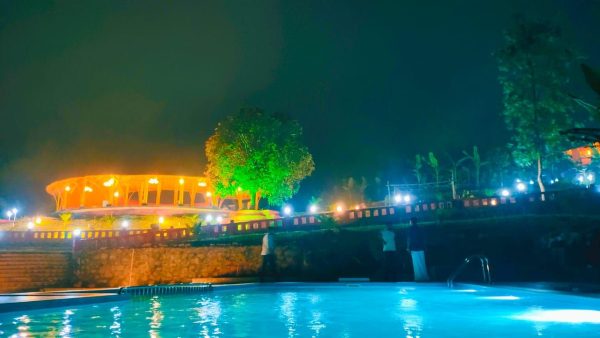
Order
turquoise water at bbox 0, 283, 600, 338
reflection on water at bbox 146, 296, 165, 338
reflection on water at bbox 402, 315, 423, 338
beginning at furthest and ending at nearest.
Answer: reflection on water at bbox 146, 296, 165, 338 < turquoise water at bbox 0, 283, 600, 338 < reflection on water at bbox 402, 315, 423, 338

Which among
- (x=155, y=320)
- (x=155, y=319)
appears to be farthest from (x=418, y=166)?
(x=155, y=320)

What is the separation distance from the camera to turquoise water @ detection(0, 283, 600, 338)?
6.66 metres

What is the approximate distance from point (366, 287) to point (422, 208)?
10.3m

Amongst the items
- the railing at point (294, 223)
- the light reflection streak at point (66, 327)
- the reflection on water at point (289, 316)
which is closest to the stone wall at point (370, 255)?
the railing at point (294, 223)

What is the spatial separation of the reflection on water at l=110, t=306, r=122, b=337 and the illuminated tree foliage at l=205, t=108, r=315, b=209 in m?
30.7

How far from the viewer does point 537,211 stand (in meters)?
24.7

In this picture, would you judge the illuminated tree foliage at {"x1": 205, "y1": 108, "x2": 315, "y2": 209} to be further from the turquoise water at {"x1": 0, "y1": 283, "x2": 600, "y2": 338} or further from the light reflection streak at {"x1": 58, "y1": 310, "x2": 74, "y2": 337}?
the light reflection streak at {"x1": 58, "y1": 310, "x2": 74, "y2": 337}

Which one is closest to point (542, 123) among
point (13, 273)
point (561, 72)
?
point (561, 72)

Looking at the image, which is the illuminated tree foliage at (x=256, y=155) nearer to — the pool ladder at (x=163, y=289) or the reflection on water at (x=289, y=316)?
the pool ladder at (x=163, y=289)

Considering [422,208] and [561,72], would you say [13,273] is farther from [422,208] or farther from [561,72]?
[561,72]

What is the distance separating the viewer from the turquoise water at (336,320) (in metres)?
6.66

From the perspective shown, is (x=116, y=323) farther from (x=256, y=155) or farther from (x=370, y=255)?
(x=256, y=155)

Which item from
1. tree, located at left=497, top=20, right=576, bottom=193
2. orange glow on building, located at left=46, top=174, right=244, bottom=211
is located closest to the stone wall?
tree, located at left=497, top=20, right=576, bottom=193

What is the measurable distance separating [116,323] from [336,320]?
166 inches
